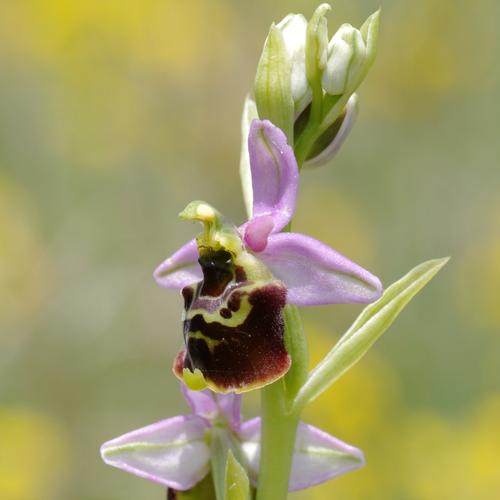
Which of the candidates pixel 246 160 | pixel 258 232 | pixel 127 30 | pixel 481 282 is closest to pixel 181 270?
pixel 258 232

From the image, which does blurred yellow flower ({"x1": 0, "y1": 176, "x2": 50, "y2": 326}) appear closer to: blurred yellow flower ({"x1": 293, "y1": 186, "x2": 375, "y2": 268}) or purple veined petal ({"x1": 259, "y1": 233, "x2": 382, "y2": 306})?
blurred yellow flower ({"x1": 293, "y1": 186, "x2": 375, "y2": 268})

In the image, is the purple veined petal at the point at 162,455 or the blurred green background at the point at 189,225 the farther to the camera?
the blurred green background at the point at 189,225

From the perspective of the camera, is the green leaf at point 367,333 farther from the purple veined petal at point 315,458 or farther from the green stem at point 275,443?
the purple veined petal at point 315,458

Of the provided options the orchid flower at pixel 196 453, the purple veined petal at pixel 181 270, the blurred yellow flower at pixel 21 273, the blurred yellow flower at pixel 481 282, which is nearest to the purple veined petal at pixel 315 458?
the orchid flower at pixel 196 453

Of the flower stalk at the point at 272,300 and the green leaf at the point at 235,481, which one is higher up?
the flower stalk at the point at 272,300

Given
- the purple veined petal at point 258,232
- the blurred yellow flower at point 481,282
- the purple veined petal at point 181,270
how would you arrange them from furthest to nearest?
the blurred yellow flower at point 481,282 < the purple veined petal at point 181,270 < the purple veined petal at point 258,232

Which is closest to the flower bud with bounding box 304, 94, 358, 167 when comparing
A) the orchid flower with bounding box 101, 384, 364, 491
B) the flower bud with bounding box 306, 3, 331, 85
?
the flower bud with bounding box 306, 3, 331, 85

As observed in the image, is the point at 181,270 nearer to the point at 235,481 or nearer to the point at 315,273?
the point at 315,273
